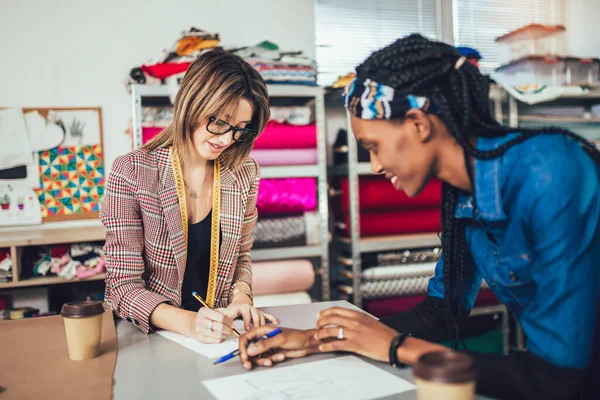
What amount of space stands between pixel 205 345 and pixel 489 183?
70 centimetres

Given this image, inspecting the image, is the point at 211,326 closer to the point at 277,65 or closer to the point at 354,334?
the point at 354,334

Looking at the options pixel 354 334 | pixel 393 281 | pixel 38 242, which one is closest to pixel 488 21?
pixel 393 281

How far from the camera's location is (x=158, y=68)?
2.62 meters

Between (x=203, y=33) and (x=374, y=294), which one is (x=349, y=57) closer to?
(x=203, y=33)

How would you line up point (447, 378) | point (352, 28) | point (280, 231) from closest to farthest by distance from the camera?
point (447, 378)
point (280, 231)
point (352, 28)

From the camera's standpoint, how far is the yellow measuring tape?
63.7 inches

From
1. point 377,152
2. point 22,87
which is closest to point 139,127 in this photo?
point 22,87

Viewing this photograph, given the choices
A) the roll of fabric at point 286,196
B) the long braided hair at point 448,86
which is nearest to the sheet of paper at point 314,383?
the long braided hair at point 448,86

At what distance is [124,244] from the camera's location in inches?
57.1

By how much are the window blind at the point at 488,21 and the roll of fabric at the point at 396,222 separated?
4.54ft

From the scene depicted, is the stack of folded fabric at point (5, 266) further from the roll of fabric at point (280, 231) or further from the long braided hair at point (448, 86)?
the long braided hair at point (448, 86)

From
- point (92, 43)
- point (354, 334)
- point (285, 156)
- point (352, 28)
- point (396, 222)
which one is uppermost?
point (352, 28)

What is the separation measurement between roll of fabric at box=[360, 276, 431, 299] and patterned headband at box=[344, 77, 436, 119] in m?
1.87

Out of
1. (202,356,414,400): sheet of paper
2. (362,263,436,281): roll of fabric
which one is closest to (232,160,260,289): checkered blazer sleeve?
(202,356,414,400): sheet of paper
